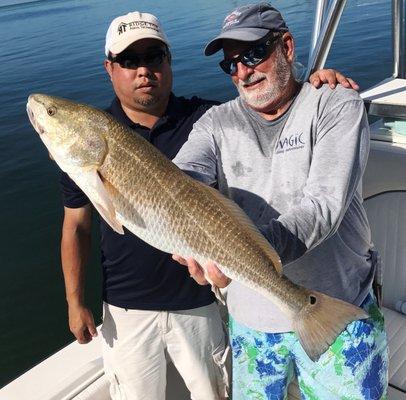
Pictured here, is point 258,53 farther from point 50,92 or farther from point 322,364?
point 50,92

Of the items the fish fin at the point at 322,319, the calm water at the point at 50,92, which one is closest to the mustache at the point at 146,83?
the fish fin at the point at 322,319

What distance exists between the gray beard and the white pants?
4.72ft

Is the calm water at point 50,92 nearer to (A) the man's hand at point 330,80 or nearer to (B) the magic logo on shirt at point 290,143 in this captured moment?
(B) the magic logo on shirt at point 290,143

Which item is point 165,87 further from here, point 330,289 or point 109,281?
point 330,289

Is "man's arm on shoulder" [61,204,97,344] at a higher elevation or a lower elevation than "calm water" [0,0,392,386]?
higher

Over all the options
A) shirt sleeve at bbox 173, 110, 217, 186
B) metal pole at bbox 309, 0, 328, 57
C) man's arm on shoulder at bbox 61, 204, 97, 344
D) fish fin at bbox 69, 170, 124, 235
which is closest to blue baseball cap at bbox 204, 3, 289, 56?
shirt sleeve at bbox 173, 110, 217, 186

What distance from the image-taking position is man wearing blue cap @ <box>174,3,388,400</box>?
2.15 metres

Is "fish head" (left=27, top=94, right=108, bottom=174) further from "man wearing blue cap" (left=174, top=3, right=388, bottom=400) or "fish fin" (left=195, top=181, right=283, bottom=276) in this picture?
"fish fin" (left=195, top=181, right=283, bottom=276)

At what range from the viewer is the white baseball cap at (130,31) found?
2.91 metres

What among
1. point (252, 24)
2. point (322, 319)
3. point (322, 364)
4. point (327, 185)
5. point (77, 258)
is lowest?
point (322, 364)

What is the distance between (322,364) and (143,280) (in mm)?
1192

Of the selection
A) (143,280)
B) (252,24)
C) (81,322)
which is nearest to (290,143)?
(252,24)

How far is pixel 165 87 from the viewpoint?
301 cm

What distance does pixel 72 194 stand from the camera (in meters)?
2.98
